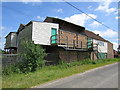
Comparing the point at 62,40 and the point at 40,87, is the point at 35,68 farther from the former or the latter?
the point at 62,40

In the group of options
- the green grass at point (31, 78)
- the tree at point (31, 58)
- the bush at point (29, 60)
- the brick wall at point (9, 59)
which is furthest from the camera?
the brick wall at point (9, 59)

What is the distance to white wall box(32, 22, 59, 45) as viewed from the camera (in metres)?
16.9

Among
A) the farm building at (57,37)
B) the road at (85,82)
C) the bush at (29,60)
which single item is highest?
the farm building at (57,37)

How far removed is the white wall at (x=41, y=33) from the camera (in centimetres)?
1686

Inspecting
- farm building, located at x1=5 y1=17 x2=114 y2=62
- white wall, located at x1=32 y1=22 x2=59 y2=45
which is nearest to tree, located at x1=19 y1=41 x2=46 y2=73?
farm building, located at x1=5 y1=17 x2=114 y2=62

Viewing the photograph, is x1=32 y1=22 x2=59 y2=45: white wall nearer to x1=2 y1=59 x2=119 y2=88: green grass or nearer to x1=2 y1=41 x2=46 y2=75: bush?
x1=2 y1=41 x2=46 y2=75: bush

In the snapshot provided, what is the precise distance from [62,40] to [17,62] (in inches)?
350

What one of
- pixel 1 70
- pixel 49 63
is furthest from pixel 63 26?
pixel 1 70

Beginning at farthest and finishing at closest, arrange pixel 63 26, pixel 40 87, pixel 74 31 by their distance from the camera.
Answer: pixel 74 31 → pixel 63 26 → pixel 40 87

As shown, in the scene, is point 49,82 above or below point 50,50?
below

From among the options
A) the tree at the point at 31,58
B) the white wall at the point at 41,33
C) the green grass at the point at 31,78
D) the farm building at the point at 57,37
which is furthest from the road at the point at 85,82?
the white wall at the point at 41,33

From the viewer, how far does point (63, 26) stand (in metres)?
21.7

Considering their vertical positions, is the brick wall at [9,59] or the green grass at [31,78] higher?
the brick wall at [9,59]

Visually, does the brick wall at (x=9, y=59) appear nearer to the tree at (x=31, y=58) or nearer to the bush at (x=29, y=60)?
the bush at (x=29, y=60)
